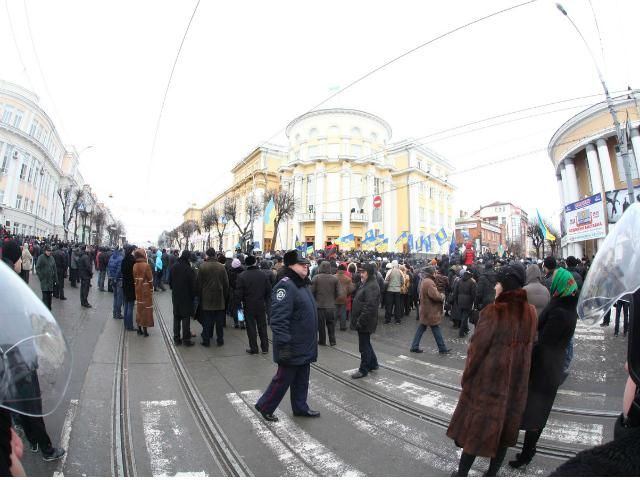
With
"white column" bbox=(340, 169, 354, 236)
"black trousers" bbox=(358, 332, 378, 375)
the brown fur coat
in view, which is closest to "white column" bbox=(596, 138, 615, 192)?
"white column" bbox=(340, 169, 354, 236)

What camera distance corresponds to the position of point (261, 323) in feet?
23.5

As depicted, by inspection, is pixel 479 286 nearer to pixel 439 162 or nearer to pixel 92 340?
pixel 92 340

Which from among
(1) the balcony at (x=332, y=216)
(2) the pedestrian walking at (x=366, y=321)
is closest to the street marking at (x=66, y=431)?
(2) the pedestrian walking at (x=366, y=321)

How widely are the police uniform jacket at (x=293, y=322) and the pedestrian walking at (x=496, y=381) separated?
6.00 feet

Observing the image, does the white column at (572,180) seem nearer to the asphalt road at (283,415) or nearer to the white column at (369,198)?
the white column at (369,198)

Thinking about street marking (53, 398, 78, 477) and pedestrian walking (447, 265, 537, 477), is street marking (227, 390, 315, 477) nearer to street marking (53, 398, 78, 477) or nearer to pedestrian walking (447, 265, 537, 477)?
pedestrian walking (447, 265, 537, 477)

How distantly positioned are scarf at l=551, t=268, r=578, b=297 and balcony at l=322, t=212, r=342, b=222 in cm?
4375

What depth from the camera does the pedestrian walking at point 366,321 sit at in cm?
589

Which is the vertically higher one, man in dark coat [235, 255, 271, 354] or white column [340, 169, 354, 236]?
white column [340, 169, 354, 236]

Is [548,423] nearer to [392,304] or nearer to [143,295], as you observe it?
[392,304]

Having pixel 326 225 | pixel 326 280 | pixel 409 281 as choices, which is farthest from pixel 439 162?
pixel 326 280

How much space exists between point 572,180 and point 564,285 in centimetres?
3650

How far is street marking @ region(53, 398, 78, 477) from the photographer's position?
3035 mm

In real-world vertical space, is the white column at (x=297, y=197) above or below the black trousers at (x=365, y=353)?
above
